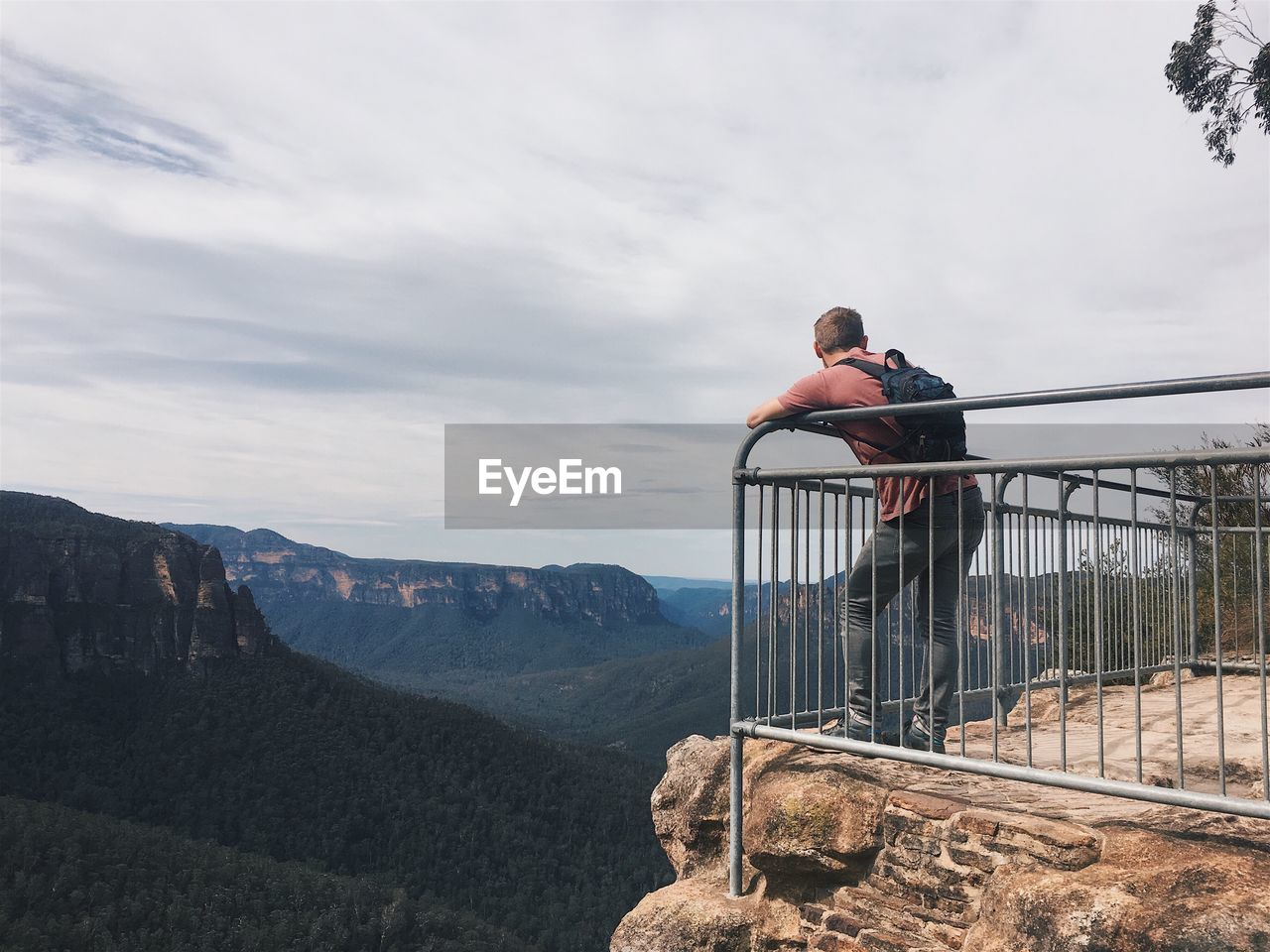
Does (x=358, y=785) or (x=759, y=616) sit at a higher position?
(x=759, y=616)

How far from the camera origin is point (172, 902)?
46656 mm

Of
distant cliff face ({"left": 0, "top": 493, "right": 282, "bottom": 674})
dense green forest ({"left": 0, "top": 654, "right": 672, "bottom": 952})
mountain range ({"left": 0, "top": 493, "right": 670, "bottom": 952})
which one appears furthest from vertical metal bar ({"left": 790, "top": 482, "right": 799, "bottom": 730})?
distant cliff face ({"left": 0, "top": 493, "right": 282, "bottom": 674})

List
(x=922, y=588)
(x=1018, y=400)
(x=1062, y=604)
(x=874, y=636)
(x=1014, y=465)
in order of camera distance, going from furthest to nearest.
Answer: (x=922, y=588) < (x=874, y=636) < (x=1018, y=400) < (x=1014, y=465) < (x=1062, y=604)

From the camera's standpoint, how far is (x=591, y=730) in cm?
13900

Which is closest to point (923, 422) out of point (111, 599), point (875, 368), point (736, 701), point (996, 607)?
point (875, 368)

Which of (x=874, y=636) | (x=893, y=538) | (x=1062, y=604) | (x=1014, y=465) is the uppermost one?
(x=1014, y=465)

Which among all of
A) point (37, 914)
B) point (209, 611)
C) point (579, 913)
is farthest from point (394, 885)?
point (209, 611)

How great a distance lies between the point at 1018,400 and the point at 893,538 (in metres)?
0.85

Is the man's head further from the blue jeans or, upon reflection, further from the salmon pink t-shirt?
the blue jeans

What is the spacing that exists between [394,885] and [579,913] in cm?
1454

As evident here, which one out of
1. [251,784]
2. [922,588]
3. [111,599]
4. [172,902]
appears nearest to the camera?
[922,588]

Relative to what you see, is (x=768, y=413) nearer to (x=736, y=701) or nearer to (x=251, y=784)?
(x=736, y=701)

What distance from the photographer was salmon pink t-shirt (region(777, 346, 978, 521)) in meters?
3.80

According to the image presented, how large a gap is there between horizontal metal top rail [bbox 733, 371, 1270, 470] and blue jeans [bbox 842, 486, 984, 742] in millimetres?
522
